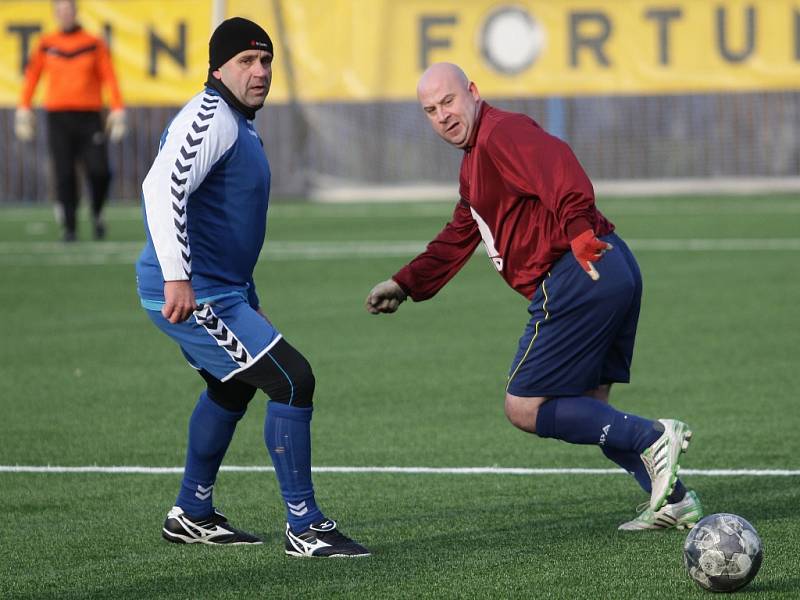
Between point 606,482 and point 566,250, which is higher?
point 566,250

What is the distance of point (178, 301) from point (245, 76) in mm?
902

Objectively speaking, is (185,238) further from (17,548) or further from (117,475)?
(117,475)

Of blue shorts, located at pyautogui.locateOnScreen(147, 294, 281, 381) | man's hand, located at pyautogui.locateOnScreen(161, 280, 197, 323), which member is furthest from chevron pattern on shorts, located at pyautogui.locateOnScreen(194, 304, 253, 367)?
man's hand, located at pyautogui.locateOnScreen(161, 280, 197, 323)

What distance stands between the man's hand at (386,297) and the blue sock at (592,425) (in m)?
0.82

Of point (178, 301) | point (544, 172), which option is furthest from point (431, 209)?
point (178, 301)

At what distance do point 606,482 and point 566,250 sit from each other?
1.56m

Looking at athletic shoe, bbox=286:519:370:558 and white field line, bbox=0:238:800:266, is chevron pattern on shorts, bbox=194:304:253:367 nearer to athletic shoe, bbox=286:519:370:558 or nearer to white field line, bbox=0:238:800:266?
athletic shoe, bbox=286:519:370:558

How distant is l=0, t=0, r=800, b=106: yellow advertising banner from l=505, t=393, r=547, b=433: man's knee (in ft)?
58.7

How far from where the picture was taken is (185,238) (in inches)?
230

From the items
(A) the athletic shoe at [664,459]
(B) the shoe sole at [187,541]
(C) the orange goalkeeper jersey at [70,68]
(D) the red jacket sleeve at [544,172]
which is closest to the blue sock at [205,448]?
(B) the shoe sole at [187,541]

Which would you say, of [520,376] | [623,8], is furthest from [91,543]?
[623,8]

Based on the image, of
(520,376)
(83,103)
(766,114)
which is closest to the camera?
(520,376)

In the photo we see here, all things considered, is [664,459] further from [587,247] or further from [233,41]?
[233,41]

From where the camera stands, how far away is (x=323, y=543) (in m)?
5.99
